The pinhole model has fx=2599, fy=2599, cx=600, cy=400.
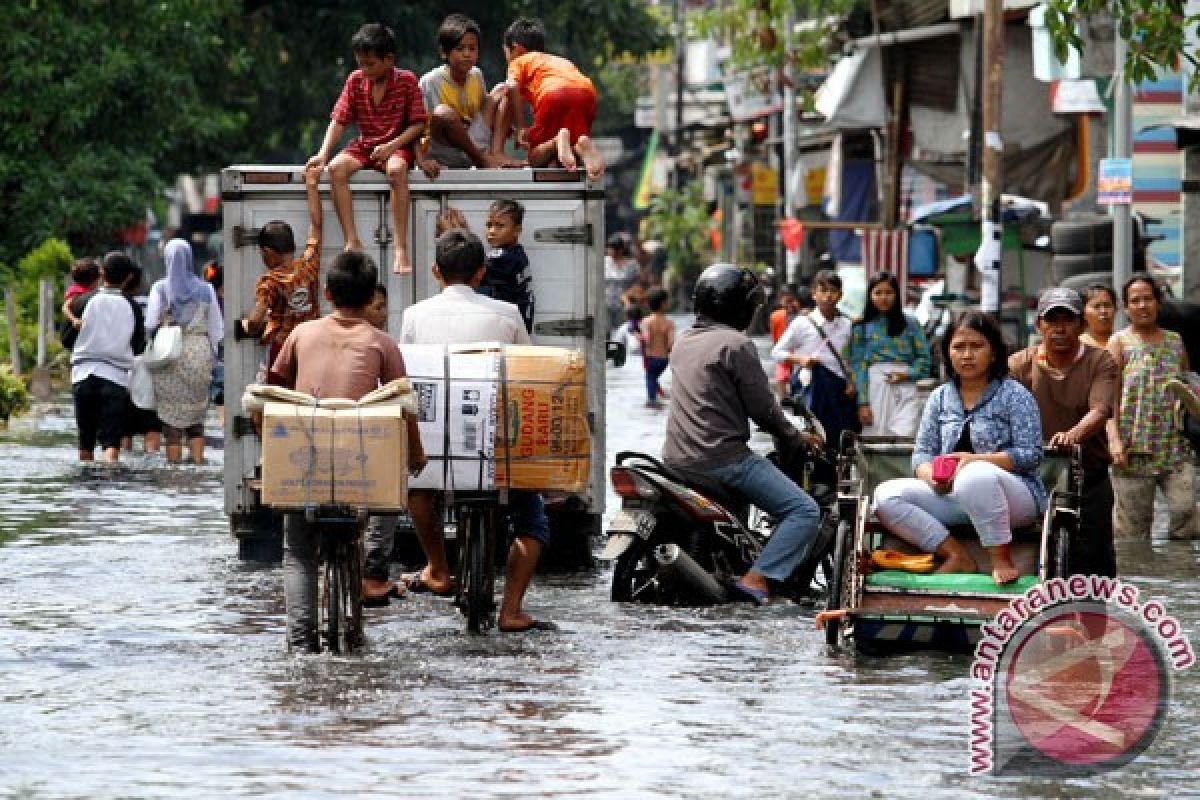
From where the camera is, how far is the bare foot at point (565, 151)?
13414 mm

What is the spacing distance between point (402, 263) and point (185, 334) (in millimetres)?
7263

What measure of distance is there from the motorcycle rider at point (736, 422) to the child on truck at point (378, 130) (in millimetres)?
1810

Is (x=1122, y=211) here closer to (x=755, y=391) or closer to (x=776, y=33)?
(x=755, y=391)

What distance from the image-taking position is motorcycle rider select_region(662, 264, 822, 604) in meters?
11.8

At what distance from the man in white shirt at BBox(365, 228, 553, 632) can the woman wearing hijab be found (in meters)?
8.36

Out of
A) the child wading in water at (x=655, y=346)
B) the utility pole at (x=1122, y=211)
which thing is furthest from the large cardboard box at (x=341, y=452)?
the child wading in water at (x=655, y=346)

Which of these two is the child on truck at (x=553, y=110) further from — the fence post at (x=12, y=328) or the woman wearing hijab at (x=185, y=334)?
the fence post at (x=12, y=328)

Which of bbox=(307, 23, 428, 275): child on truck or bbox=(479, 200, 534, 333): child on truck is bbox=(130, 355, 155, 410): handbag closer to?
bbox=(307, 23, 428, 275): child on truck

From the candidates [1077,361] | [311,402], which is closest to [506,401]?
[311,402]

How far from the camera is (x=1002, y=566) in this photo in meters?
10.3

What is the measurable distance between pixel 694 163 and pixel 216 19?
29389 millimetres

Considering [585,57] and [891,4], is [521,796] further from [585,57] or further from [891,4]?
[585,57]

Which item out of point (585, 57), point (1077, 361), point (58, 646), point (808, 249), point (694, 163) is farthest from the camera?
point (694, 163)

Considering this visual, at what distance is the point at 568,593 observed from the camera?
1268 cm
